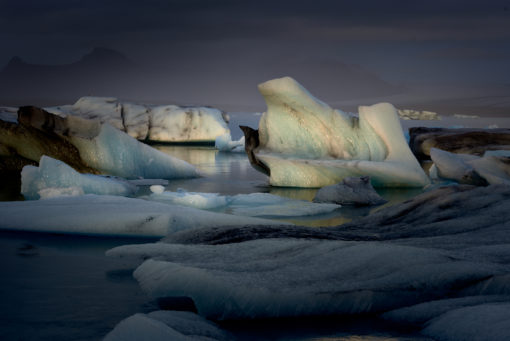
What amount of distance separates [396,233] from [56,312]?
2217 mm

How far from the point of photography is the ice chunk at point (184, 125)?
83.0 feet

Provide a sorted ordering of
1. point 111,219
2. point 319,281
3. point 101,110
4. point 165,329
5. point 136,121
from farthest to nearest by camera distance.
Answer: point 136,121 → point 101,110 → point 111,219 → point 319,281 → point 165,329

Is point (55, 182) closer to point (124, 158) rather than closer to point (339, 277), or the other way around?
point (124, 158)

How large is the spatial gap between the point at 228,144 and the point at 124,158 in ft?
37.8

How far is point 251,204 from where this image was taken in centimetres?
672

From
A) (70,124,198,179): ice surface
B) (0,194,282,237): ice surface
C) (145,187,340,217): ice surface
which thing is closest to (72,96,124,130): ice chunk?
(70,124,198,179): ice surface

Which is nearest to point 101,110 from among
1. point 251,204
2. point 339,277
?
point 251,204

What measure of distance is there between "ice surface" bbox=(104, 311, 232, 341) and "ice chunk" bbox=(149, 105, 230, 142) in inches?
925

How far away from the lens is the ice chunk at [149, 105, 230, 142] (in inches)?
996

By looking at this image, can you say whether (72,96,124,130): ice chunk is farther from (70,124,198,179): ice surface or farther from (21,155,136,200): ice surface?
(21,155,136,200): ice surface

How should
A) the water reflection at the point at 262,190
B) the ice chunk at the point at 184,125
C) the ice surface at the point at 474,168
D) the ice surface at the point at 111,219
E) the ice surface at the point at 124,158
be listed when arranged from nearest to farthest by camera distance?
1. the ice surface at the point at 111,219
2. the water reflection at the point at 262,190
3. the ice surface at the point at 474,168
4. the ice surface at the point at 124,158
5. the ice chunk at the point at 184,125

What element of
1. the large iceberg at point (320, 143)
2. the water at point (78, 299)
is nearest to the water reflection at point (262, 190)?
the large iceberg at point (320, 143)

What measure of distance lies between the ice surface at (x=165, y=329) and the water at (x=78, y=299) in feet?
0.41

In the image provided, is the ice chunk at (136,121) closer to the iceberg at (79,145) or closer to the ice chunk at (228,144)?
the ice chunk at (228,144)
